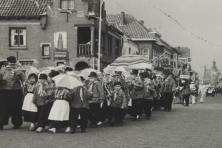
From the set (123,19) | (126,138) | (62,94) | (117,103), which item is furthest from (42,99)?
(123,19)

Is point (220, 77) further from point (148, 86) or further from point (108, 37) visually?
point (148, 86)

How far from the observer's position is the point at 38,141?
1261cm

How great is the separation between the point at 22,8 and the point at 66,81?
33514mm

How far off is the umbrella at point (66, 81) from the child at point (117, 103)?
10.1 feet

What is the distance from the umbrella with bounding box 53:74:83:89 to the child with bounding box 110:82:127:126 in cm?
307

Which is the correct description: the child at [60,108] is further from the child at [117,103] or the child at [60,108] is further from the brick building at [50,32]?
the brick building at [50,32]

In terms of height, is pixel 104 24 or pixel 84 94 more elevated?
pixel 104 24

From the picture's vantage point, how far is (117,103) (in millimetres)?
17719

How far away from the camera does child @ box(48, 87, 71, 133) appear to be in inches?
578

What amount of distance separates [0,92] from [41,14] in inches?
1247

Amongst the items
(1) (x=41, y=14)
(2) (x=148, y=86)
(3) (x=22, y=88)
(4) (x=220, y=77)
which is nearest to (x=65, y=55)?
(1) (x=41, y=14)

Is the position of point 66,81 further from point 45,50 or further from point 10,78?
point 45,50

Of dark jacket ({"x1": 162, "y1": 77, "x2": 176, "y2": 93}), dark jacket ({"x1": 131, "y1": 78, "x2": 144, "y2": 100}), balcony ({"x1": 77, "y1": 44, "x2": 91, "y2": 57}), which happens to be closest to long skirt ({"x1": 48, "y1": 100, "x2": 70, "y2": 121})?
dark jacket ({"x1": 131, "y1": 78, "x2": 144, "y2": 100})

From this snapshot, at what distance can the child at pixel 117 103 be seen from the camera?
1772 cm
